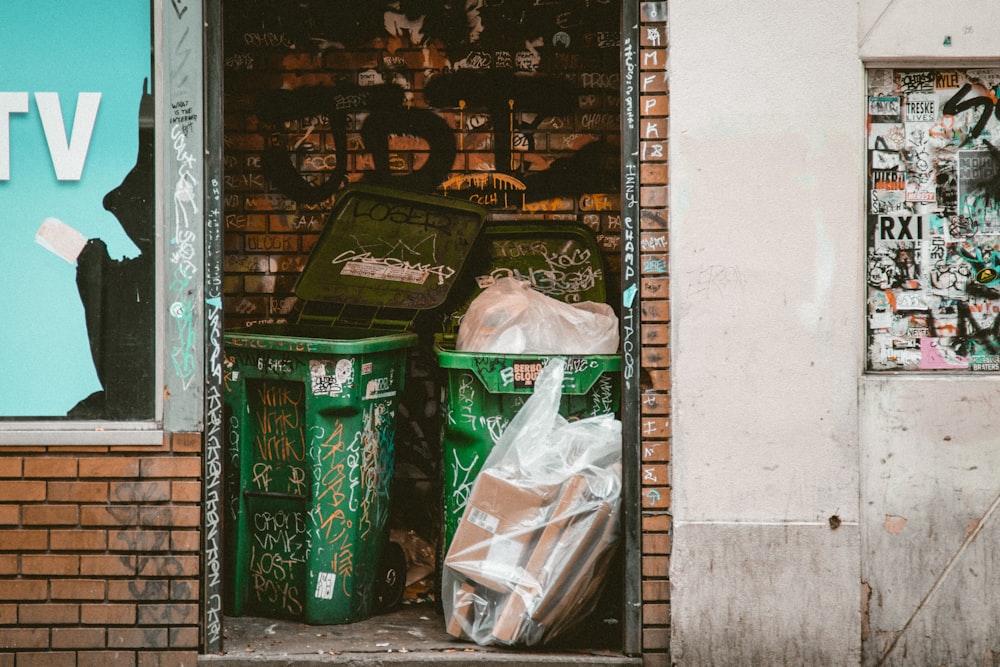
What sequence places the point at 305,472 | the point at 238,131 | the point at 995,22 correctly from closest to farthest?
1. the point at 995,22
2. the point at 305,472
3. the point at 238,131

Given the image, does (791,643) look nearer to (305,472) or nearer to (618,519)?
(618,519)

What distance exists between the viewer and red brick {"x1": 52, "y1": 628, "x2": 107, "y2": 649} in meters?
3.41

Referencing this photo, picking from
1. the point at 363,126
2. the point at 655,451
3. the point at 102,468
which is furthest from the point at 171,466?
the point at 363,126

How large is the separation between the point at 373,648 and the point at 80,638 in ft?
3.78

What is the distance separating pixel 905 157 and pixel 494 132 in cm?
210

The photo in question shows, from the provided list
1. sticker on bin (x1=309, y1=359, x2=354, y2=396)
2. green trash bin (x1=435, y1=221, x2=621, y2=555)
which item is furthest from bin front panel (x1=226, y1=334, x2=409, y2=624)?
green trash bin (x1=435, y1=221, x2=621, y2=555)

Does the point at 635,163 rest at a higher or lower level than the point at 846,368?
higher

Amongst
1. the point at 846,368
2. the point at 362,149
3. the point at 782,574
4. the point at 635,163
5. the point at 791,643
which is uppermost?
the point at 362,149

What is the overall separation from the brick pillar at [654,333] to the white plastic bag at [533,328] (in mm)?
397

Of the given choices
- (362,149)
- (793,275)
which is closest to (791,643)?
(793,275)

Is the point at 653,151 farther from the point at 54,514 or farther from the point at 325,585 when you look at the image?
the point at 54,514

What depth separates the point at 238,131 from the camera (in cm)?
470

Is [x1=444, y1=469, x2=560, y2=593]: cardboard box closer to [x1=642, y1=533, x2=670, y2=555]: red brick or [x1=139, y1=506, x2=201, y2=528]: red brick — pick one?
[x1=642, y1=533, x2=670, y2=555]: red brick

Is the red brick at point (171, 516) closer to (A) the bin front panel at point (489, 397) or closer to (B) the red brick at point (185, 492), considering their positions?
(B) the red brick at point (185, 492)
